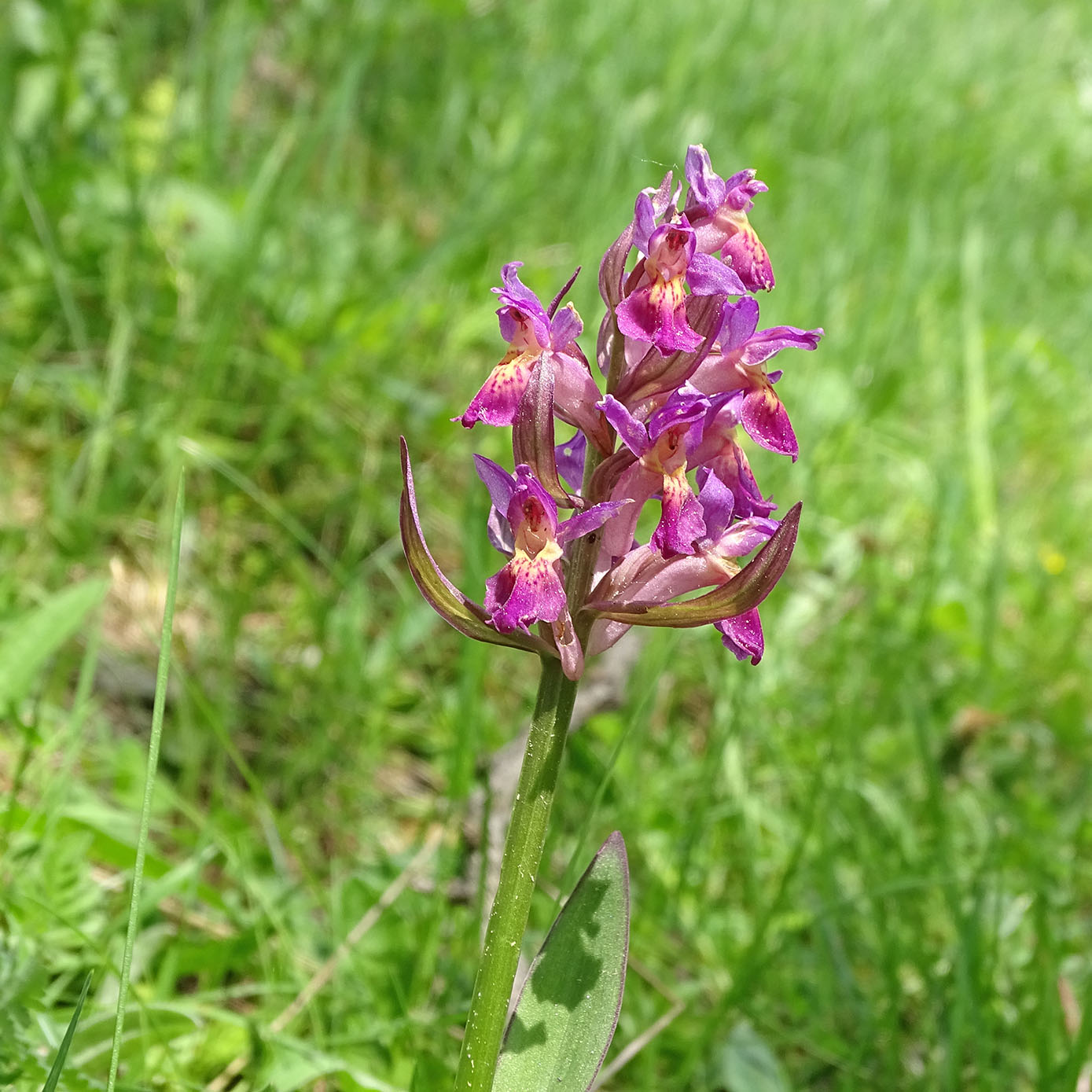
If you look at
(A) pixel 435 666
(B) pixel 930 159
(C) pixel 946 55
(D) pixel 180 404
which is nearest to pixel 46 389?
(D) pixel 180 404

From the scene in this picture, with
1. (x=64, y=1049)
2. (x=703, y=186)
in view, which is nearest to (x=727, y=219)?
(x=703, y=186)

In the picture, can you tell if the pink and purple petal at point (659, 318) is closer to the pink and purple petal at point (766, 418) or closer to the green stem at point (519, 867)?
the pink and purple petal at point (766, 418)

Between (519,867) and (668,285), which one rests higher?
(668,285)

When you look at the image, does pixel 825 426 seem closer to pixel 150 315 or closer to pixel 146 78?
pixel 150 315

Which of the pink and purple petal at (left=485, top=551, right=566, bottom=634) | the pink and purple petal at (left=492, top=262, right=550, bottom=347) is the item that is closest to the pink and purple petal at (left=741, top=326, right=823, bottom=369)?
the pink and purple petal at (left=492, top=262, right=550, bottom=347)

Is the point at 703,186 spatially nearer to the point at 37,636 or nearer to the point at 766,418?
the point at 766,418

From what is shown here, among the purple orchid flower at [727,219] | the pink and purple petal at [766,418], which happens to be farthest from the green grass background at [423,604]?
the pink and purple petal at [766,418]
